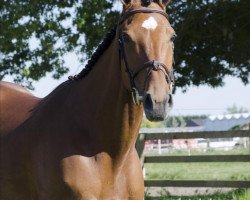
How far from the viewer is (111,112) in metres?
4.45

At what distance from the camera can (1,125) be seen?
17.5 ft

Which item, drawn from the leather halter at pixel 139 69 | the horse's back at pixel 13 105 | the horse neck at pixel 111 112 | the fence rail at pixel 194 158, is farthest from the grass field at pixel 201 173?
the leather halter at pixel 139 69

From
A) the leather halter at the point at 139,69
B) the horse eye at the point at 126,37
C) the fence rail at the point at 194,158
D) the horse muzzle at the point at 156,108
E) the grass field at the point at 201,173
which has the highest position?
the horse eye at the point at 126,37

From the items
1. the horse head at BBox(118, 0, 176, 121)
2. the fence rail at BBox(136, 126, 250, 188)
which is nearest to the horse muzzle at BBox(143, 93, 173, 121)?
the horse head at BBox(118, 0, 176, 121)

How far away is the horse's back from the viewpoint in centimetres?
516

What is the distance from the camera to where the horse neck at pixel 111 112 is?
4.39 meters

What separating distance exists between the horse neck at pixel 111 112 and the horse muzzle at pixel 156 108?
0.62 meters

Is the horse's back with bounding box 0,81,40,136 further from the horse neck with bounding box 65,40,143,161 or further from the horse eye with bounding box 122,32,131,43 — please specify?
the horse eye with bounding box 122,32,131,43

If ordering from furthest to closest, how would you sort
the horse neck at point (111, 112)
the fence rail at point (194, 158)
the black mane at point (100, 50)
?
the fence rail at point (194, 158) < the black mane at point (100, 50) < the horse neck at point (111, 112)

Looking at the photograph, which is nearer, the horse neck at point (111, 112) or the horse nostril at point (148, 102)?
the horse nostril at point (148, 102)

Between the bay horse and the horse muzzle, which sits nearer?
the horse muzzle

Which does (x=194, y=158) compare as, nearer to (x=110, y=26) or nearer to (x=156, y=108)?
(x=110, y=26)

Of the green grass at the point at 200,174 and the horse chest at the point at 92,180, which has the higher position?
the horse chest at the point at 92,180

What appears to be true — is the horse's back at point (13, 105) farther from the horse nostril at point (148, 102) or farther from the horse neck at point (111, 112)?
the horse nostril at point (148, 102)
